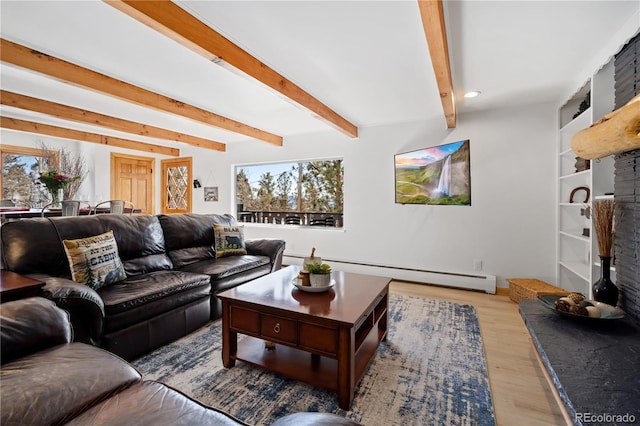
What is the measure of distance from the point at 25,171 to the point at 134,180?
1706mm

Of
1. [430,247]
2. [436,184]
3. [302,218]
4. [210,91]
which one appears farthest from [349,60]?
[302,218]

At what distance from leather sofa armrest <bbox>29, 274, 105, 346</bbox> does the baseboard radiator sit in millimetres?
3254

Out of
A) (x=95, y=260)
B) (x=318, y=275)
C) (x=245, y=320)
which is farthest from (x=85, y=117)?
(x=318, y=275)

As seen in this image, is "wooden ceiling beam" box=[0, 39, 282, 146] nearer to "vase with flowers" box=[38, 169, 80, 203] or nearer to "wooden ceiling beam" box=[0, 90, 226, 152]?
"wooden ceiling beam" box=[0, 90, 226, 152]

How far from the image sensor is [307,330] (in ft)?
5.57

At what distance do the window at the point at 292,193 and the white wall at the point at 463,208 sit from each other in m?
0.24

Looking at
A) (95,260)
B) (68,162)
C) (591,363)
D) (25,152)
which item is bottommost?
(591,363)

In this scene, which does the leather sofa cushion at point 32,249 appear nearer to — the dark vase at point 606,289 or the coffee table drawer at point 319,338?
the coffee table drawer at point 319,338

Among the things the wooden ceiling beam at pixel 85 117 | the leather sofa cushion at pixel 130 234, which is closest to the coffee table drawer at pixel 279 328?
the leather sofa cushion at pixel 130 234

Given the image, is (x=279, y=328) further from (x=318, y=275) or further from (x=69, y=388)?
(x=69, y=388)

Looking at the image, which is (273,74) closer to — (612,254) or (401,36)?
(401,36)

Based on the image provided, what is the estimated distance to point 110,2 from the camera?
1.46 meters

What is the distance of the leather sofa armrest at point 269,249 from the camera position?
3510 mm

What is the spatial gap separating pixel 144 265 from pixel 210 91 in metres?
1.86
